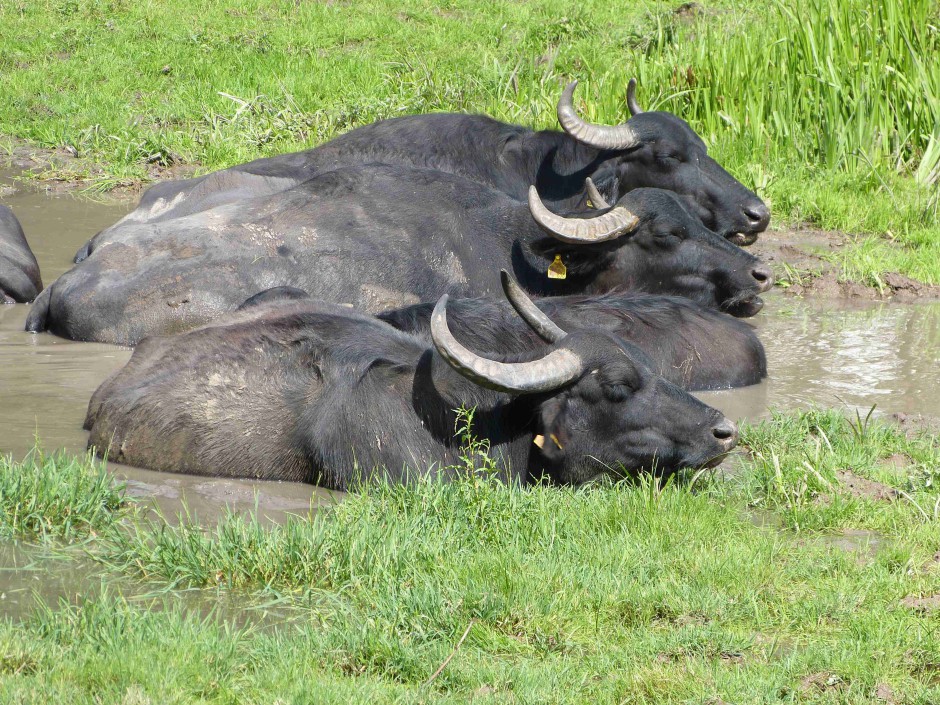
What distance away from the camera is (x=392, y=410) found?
554 centimetres

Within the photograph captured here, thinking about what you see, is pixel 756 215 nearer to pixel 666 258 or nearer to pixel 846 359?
pixel 666 258

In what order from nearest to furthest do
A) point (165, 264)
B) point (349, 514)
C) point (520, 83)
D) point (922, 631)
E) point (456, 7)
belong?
point (922, 631) → point (349, 514) → point (165, 264) → point (520, 83) → point (456, 7)

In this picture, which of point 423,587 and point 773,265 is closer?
point 423,587

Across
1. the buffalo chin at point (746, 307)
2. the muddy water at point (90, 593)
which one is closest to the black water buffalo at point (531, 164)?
the buffalo chin at point (746, 307)

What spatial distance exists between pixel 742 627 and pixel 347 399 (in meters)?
2.18

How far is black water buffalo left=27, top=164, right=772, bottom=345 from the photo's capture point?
8203mm

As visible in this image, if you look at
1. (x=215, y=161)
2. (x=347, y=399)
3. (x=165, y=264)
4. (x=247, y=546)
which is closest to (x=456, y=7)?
(x=215, y=161)

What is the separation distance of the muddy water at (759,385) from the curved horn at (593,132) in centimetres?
174

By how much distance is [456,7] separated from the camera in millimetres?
17656

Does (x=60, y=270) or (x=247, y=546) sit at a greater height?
(x=247, y=546)

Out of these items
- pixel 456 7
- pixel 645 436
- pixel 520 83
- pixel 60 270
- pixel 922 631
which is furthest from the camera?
pixel 456 7

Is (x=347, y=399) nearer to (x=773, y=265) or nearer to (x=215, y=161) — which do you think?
(x=773, y=265)

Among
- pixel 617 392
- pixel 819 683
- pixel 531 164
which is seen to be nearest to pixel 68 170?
pixel 531 164

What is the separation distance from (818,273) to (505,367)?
17.1ft
